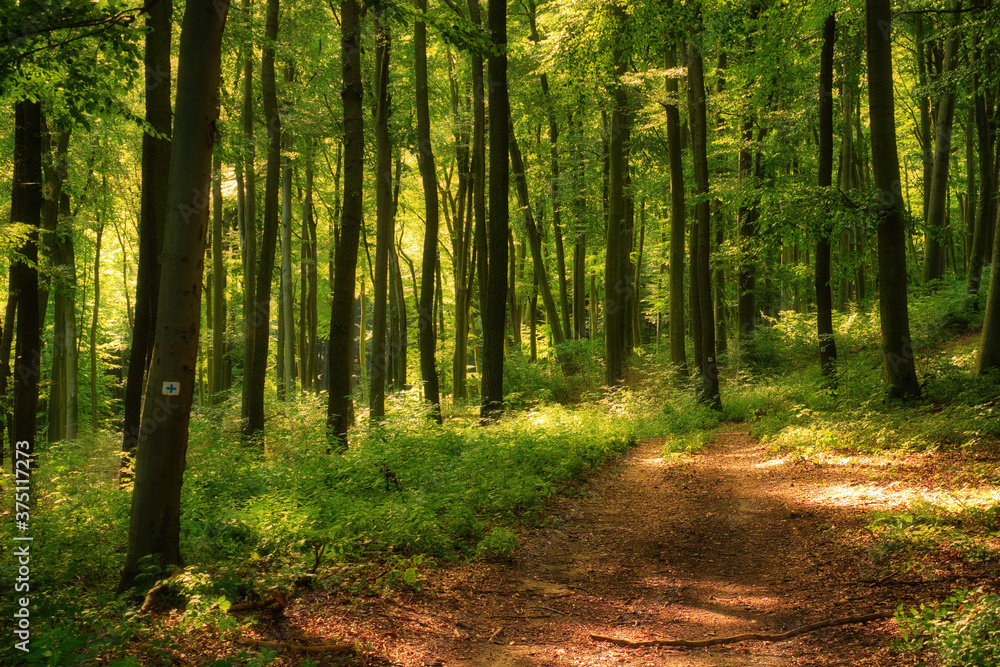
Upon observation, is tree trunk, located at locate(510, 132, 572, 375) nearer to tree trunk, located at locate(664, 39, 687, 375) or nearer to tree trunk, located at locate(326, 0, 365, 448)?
tree trunk, located at locate(664, 39, 687, 375)

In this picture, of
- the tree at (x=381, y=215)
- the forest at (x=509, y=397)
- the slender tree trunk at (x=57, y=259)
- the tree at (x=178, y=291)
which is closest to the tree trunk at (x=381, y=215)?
the tree at (x=381, y=215)

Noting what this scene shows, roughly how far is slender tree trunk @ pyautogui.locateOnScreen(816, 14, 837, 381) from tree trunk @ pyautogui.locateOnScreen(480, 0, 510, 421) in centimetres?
637

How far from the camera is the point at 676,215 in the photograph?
55.1 feet

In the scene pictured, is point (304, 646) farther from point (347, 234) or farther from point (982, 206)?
point (982, 206)

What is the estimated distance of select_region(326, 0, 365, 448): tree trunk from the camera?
413 inches

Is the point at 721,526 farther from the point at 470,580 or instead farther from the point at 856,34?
the point at 856,34

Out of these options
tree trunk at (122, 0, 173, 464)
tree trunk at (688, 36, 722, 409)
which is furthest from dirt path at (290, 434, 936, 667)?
tree trunk at (688, 36, 722, 409)

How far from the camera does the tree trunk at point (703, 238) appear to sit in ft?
49.4

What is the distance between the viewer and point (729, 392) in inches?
676

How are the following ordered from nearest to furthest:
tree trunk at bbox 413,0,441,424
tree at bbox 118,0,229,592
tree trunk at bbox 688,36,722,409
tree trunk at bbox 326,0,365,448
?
tree at bbox 118,0,229,592
tree trunk at bbox 326,0,365,448
tree trunk at bbox 413,0,441,424
tree trunk at bbox 688,36,722,409

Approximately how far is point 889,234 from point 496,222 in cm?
659

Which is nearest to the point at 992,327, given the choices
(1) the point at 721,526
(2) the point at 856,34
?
(1) the point at 721,526

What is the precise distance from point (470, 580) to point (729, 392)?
13653 millimetres

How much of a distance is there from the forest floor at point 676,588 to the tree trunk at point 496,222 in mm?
4273
